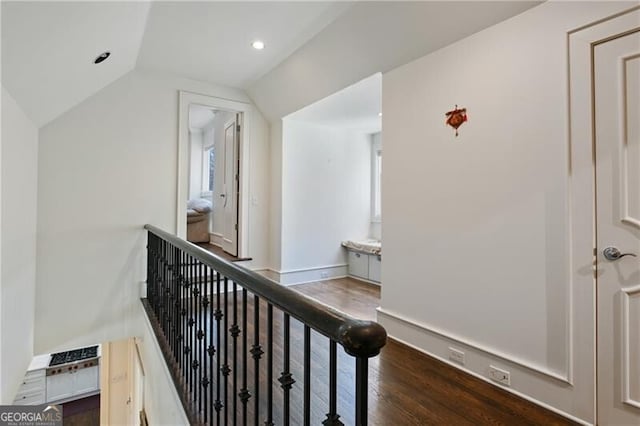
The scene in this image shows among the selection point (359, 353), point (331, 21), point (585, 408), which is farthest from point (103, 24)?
point (585, 408)

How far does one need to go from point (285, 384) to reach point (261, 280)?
31 centimetres

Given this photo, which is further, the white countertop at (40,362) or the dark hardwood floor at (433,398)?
the white countertop at (40,362)

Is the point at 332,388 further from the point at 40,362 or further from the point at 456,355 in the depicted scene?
the point at 40,362

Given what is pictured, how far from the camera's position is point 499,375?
1973 mm

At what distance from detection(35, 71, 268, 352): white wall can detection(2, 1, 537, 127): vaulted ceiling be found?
9.5 inches

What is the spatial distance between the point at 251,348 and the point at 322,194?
342 cm

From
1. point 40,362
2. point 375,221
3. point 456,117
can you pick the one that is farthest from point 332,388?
point 40,362

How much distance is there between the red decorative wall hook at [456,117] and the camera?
2.20 metres

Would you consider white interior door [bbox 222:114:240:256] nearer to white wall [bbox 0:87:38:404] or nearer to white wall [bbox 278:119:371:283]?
white wall [bbox 278:119:371:283]

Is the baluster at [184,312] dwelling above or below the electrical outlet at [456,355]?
above

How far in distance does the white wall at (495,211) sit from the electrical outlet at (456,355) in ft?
0.18

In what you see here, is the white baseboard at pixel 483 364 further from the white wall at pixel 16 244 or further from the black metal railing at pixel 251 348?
the white wall at pixel 16 244

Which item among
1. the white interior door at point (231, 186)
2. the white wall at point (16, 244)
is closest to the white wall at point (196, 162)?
the white interior door at point (231, 186)

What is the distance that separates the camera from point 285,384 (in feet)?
3.02
